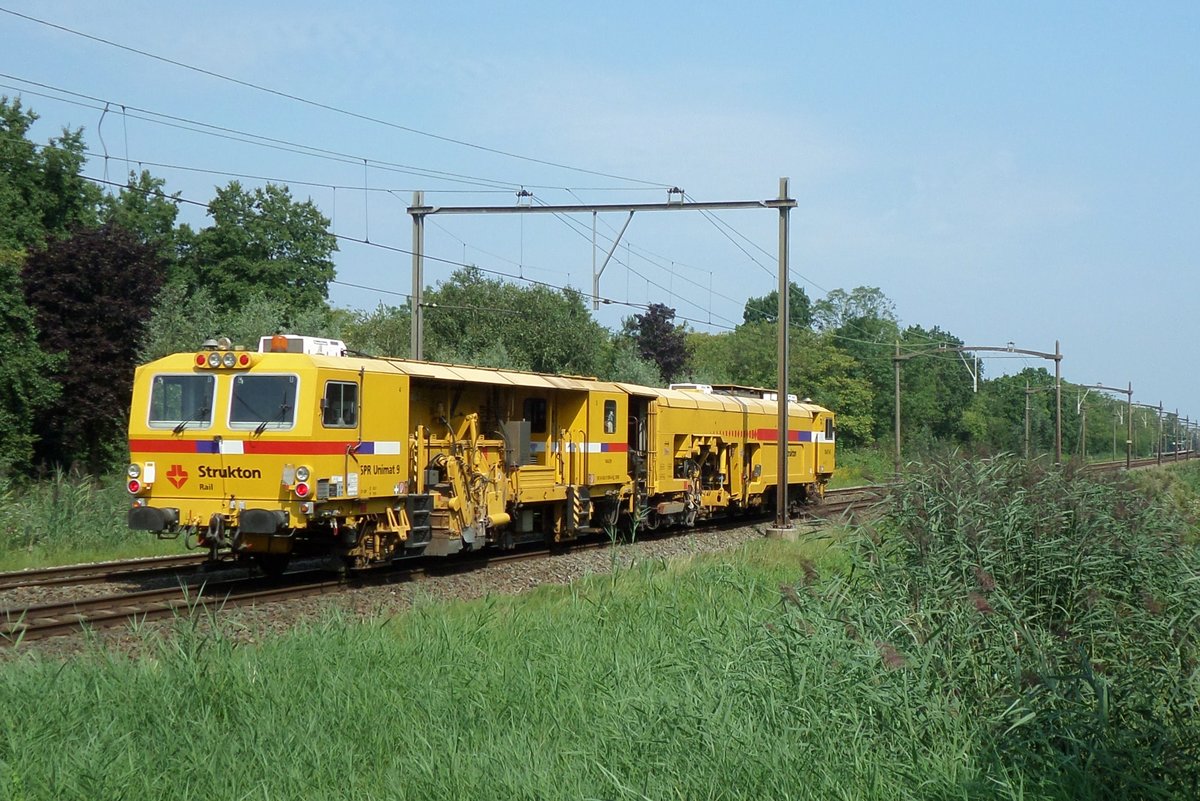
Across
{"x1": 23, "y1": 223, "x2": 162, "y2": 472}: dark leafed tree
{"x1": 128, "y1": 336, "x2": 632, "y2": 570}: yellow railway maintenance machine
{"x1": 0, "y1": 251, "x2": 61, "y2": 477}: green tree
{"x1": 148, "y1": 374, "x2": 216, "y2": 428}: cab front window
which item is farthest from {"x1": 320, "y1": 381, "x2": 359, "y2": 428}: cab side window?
{"x1": 23, "y1": 223, "x2": 162, "y2": 472}: dark leafed tree

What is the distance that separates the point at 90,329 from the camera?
33094 mm

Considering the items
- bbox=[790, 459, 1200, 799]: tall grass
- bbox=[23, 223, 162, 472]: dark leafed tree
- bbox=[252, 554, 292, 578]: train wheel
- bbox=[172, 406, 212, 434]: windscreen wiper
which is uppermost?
bbox=[23, 223, 162, 472]: dark leafed tree

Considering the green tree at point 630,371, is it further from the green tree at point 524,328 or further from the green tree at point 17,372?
the green tree at point 17,372

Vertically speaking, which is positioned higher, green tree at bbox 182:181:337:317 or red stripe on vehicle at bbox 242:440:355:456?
green tree at bbox 182:181:337:317

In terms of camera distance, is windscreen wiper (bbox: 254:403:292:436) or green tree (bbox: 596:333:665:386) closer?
windscreen wiper (bbox: 254:403:292:436)

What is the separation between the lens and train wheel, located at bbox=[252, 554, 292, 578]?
1575 centimetres

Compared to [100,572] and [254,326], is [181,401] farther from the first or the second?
[254,326]

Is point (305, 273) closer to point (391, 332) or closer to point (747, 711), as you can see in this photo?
point (391, 332)

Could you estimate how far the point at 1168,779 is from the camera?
17.8ft

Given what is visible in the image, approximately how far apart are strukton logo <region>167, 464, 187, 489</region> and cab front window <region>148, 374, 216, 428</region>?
0.53 m

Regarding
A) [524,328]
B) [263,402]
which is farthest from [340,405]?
[524,328]

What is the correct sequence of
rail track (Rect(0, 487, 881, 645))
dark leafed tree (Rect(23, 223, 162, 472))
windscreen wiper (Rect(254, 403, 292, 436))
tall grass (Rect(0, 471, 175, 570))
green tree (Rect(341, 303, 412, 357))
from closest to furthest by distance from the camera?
rail track (Rect(0, 487, 881, 645)), windscreen wiper (Rect(254, 403, 292, 436)), tall grass (Rect(0, 471, 175, 570)), dark leafed tree (Rect(23, 223, 162, 472)), green tree (Rect(341, 303, 412, 357))

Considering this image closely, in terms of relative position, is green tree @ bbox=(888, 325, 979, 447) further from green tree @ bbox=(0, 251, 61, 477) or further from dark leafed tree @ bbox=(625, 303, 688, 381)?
green tree @ bbox=(0, 251, 61, 477)

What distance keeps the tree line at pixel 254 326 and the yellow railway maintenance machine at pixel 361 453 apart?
473 centimetres
